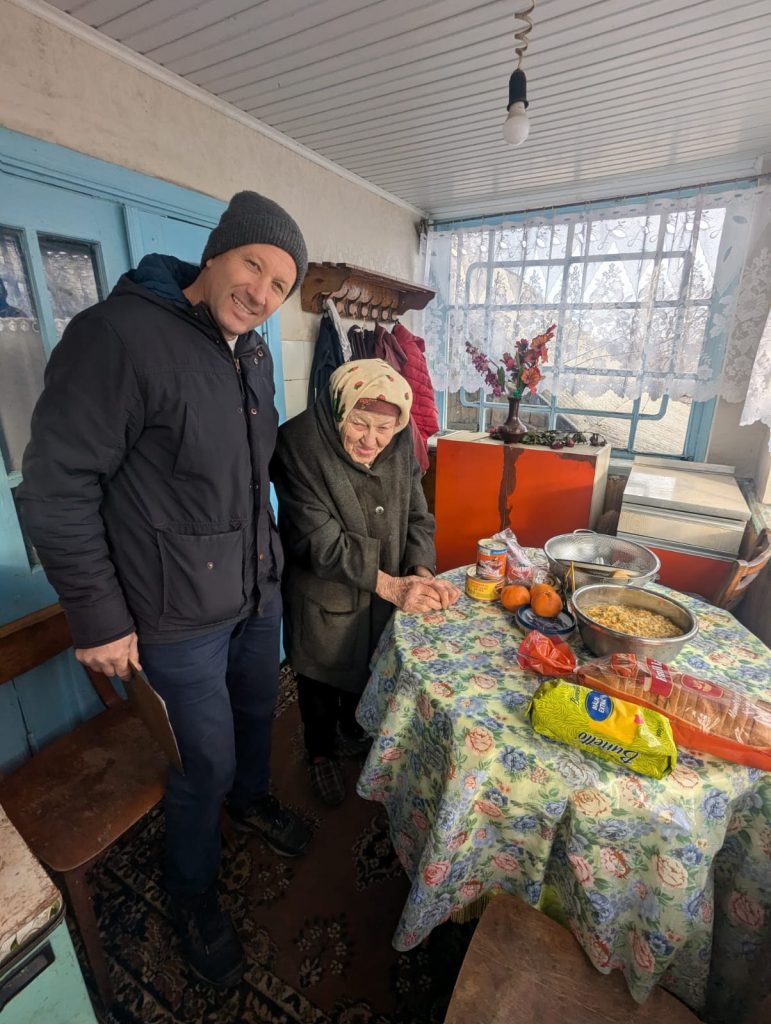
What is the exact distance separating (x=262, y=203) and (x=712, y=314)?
2376 millimetres

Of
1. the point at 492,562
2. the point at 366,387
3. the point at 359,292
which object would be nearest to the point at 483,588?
the point at 492,562

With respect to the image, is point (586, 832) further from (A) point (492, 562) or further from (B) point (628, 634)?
(A) point (492, 562)

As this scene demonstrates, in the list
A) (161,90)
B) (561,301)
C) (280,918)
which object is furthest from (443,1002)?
(561,301)

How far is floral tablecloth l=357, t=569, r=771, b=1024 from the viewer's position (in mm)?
789

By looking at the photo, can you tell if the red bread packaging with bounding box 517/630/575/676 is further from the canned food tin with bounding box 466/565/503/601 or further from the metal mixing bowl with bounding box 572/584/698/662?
the canned food tin with bounding box 466/565/503/601

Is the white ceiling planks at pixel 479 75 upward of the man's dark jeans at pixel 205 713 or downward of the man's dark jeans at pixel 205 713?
upward

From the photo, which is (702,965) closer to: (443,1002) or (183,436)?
(443,1002)

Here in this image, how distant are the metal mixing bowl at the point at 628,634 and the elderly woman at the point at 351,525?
34 cm

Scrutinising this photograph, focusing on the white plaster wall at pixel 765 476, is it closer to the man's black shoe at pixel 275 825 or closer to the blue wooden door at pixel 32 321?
the man's black shoe at pixel 275 825

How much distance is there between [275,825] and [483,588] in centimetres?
100

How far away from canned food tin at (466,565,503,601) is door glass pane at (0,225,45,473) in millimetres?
1413

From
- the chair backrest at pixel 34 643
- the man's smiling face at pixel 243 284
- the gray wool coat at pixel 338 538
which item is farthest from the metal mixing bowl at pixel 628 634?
the chair backrest at pixel 34 643

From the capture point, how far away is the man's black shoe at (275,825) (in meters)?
1.51

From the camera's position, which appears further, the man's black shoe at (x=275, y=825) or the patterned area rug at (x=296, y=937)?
the man's black shoe at (x=275, y=825)
